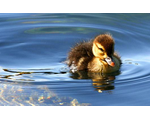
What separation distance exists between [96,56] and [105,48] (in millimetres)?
446

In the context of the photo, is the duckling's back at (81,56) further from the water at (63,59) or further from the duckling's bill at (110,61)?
the duckling's bill at (110,61)

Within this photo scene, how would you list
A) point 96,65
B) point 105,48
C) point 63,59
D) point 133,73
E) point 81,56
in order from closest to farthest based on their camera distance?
point 105,48, point 133,73, point 96,65, point 81,56, point 63,59

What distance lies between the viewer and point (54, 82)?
270 inches

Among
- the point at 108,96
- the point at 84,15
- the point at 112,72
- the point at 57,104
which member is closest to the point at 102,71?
the point at 112,72

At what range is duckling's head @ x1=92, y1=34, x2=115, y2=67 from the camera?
7.14 meters

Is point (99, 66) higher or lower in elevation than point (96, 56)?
lower

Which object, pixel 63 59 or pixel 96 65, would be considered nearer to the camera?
pixel 96 65

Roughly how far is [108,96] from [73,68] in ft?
5.55

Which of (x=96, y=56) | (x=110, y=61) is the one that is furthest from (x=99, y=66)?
(x=110, y=61)

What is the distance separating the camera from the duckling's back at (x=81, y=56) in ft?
25.0

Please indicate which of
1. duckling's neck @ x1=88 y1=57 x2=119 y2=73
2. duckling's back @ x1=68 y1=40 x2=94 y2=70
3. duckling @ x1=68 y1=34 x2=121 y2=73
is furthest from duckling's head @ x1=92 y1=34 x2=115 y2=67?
duckling's back @ x1=68 y1=40 x2=94 y2=70

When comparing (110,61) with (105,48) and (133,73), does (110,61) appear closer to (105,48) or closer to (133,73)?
(105,48)

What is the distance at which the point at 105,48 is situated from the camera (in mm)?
7168

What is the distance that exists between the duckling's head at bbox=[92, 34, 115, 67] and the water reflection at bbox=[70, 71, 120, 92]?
0.29 metres
